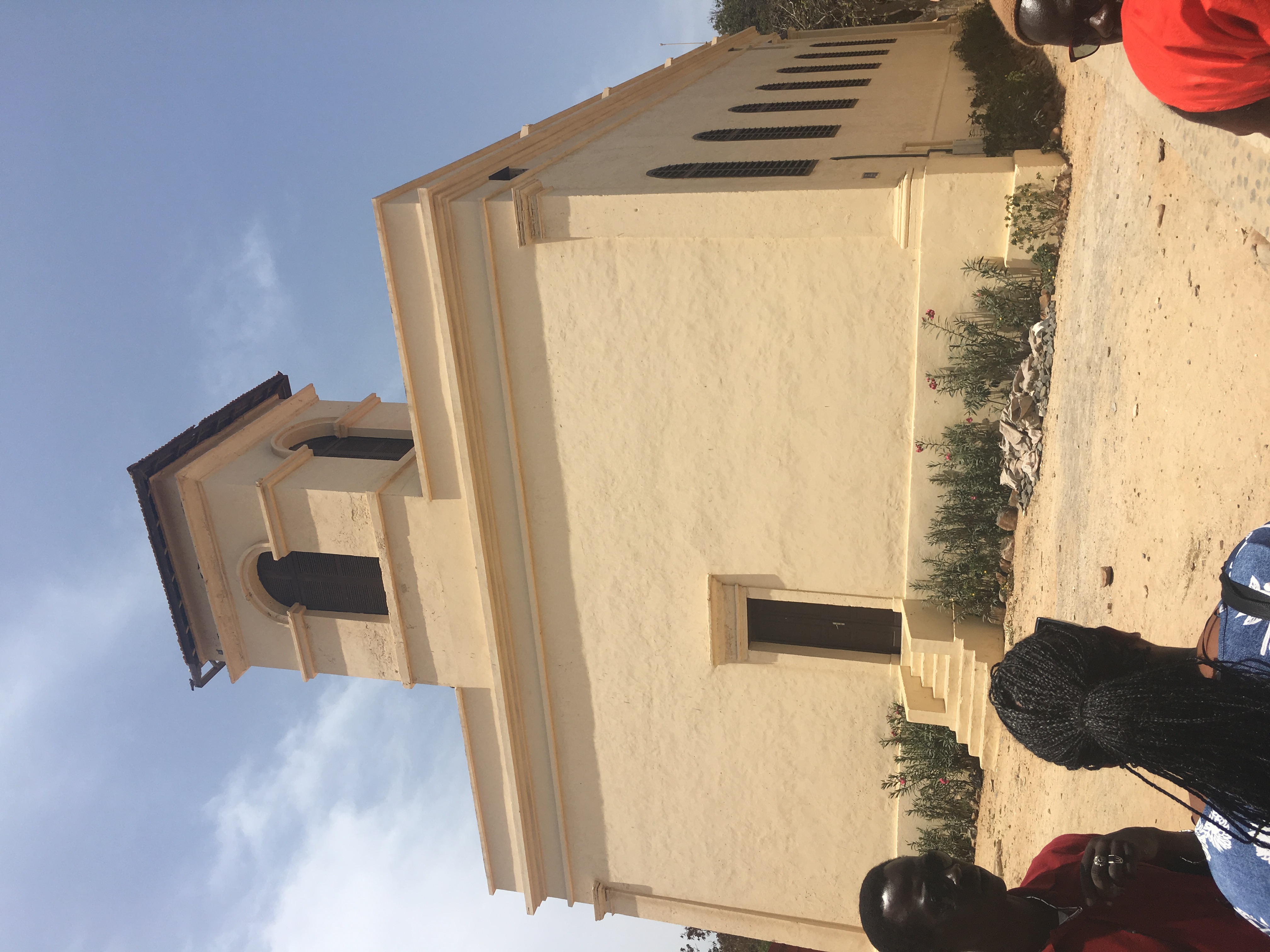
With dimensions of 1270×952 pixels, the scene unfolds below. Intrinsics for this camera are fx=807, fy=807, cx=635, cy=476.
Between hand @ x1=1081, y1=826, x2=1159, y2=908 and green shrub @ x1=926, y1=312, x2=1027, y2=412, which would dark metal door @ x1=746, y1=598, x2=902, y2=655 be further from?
hand @ x1=1081, y1=826, x2=1159, y2=908

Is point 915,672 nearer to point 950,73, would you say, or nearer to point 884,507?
point 884,507

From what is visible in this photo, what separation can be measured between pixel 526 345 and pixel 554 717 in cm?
527

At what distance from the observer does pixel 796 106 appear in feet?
43.3

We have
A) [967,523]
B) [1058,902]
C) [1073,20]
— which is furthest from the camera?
[967,523]

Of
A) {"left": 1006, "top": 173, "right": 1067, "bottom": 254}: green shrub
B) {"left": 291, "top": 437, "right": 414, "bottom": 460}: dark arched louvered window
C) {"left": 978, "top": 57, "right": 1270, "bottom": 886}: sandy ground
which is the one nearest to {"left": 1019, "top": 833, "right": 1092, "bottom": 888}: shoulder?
{"left": 978, "top": 57, "right": 1270, "bottom": 886}: sandy ground

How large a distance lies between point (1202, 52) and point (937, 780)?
9.72m

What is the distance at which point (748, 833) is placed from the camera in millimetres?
11156

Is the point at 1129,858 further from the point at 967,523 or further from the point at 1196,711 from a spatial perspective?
the point at 967,523

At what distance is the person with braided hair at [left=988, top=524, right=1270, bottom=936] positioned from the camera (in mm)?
2102

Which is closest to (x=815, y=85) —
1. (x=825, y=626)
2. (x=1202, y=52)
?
(x=825, y=626)

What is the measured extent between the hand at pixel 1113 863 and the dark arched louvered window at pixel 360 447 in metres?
10.4

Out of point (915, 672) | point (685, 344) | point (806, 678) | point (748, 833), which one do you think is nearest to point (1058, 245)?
point (685, 344)

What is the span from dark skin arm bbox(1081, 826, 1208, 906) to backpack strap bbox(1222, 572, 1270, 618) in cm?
105

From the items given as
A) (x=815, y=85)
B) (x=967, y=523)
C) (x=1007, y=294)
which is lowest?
(x=967, y=523)
